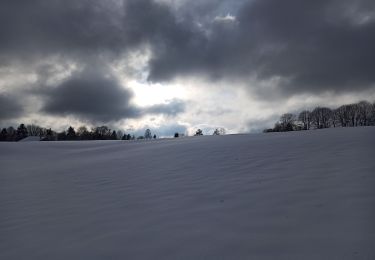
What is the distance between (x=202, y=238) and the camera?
14.5 feet

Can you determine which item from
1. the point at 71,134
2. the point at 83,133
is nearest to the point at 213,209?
the point at 71,134

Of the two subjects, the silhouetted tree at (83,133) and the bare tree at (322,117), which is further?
the silhouetted tree at (83,133)

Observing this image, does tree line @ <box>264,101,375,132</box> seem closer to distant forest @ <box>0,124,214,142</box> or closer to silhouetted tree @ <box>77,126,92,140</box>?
distant forest @ <box>0,124,214,142</box>

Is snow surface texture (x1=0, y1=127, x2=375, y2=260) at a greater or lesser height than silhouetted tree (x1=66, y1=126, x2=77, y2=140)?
lesser

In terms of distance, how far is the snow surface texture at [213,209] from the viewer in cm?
405

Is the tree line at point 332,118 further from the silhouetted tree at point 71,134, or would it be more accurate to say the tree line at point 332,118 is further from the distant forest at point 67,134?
the silhouetted tree at point 71,134

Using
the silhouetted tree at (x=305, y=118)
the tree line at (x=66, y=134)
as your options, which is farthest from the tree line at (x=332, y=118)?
the tree line at (x=66, y=134)

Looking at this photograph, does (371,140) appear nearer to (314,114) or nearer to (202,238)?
(202,238)

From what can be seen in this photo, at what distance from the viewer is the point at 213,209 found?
568 centimetres

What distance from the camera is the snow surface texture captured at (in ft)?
13.3

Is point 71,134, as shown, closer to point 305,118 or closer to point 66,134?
point 66,134

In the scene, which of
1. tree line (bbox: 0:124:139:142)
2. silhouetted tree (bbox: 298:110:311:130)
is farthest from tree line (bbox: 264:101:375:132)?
tree line (bbox: 0:124:139:142)

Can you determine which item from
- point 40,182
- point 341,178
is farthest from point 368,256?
point 40,182

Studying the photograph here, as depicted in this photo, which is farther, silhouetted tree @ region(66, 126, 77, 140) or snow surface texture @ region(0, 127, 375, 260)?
silhouetted tree @ region(66, 126, 77, 140)
